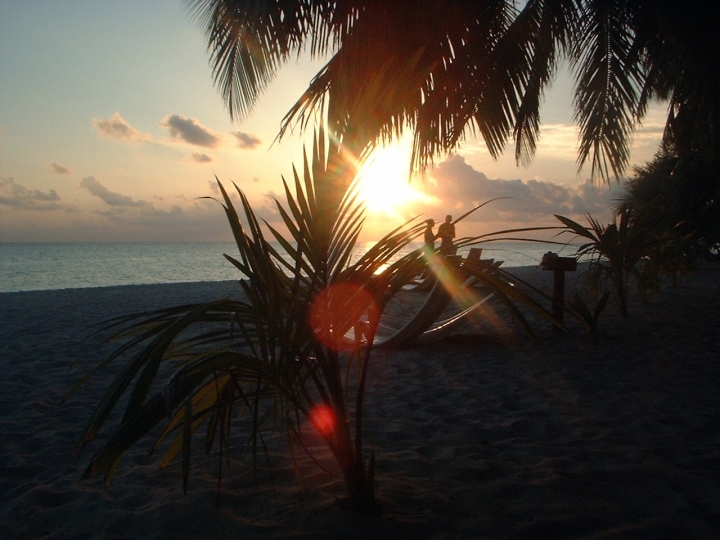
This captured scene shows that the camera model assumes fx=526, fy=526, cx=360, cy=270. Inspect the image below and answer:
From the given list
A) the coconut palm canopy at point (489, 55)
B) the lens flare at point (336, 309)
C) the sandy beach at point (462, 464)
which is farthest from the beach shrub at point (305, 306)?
the coconut palm canopy at point (489, 55)

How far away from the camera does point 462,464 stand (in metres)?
2.07

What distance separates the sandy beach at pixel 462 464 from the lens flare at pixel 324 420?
0.25 m

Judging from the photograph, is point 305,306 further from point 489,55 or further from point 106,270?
point 106,270

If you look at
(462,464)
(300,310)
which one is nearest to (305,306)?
(300,310)

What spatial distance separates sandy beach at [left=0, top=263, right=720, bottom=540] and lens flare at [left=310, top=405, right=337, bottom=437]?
0.82 ft

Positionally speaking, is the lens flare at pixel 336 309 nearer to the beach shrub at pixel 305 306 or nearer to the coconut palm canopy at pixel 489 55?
the beach shrub at pixel 305 306

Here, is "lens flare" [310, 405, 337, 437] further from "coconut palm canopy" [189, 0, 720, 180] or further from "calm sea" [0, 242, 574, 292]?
"coconut palm canopy" [189, 0, 720, 180]

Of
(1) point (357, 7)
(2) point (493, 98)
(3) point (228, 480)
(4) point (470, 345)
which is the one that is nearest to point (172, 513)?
(3) point (228, 480)

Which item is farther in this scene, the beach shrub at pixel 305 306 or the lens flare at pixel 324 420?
the lens flare at pixel 324 420

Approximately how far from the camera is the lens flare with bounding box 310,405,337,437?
4.94 feet

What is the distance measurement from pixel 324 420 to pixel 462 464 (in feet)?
2.51

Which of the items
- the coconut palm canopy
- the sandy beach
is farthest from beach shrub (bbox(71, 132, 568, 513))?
the coconut palm canopy

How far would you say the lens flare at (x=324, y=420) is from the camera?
4.94 ft

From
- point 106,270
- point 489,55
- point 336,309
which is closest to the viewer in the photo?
point 336,309
